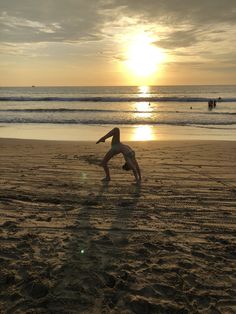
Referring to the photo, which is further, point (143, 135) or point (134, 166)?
point (143, 135)

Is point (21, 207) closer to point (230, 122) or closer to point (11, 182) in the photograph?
point (11, 182)

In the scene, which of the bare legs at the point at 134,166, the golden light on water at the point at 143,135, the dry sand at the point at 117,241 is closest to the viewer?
the dry sand at the point at 117,241

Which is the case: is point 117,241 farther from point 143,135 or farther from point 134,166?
point 143,135

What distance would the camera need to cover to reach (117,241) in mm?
4656

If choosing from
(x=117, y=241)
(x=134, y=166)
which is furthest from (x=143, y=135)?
(x=117, y=241)

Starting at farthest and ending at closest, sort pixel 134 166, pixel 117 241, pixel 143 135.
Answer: pixel 143 135, pixel 134 166, pixel 117 241

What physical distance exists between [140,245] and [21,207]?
2378mm

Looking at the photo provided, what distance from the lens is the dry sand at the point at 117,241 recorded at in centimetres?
338

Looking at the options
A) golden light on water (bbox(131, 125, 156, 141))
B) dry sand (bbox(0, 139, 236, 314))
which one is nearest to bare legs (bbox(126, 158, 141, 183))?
dry sand (bbox(0, 139, 236, 314))

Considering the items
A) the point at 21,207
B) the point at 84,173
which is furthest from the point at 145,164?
the point at 21,207

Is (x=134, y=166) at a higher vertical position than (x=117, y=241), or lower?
higher

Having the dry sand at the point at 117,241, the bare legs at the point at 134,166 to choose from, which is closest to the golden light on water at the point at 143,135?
the dry sand at the point at 117,241

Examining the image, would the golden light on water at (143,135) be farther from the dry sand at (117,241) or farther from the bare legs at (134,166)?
the bare legs at (134,166)

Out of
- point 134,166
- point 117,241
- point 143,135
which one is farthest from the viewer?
point 143,135
